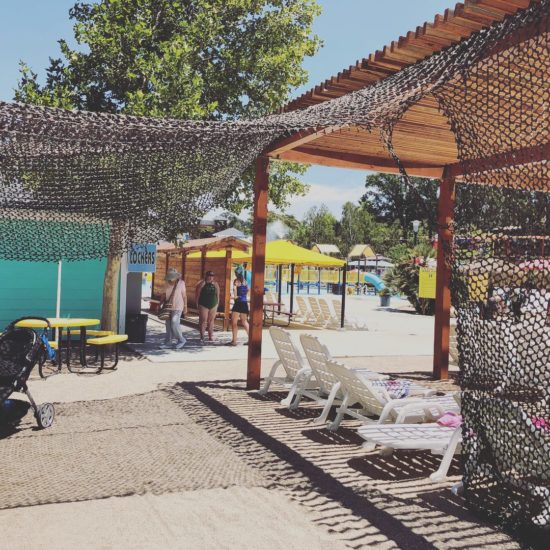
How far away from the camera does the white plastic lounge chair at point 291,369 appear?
5875 mm

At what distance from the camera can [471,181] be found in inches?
130

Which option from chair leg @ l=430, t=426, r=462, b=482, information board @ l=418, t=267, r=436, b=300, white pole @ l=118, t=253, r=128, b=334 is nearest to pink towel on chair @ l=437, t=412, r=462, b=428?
chair leg @ l=430, t=426, r=462, b=482

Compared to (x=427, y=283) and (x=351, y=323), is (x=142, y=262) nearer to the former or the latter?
(x=427, y=283)

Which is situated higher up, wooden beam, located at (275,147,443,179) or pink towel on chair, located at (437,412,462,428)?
wooden beam, located at (275,147,443,179)

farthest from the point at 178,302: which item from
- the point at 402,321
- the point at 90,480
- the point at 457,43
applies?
the point at 402,321

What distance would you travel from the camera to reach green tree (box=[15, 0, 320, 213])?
8688mm

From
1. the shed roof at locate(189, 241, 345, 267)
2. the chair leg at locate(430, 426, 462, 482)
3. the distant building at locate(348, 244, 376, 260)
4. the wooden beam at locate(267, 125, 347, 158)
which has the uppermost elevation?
the wooden beam at locate(267, 125, 347, 158)

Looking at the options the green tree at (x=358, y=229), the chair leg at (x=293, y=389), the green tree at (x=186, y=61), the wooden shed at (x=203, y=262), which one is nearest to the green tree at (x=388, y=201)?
the green tree at (x=358, y=229)

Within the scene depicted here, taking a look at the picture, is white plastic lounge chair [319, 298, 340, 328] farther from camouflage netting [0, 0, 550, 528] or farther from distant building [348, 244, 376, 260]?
distant building [348, 244, 376, 260]

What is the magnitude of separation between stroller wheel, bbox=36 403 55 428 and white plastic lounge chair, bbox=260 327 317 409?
2215 millimetres

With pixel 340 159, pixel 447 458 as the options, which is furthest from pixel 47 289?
pixel 447 458

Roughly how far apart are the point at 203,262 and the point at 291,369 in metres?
9.68

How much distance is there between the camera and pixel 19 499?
3.37 meters

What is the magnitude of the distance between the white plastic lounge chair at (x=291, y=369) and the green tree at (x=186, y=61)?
13.2ft
